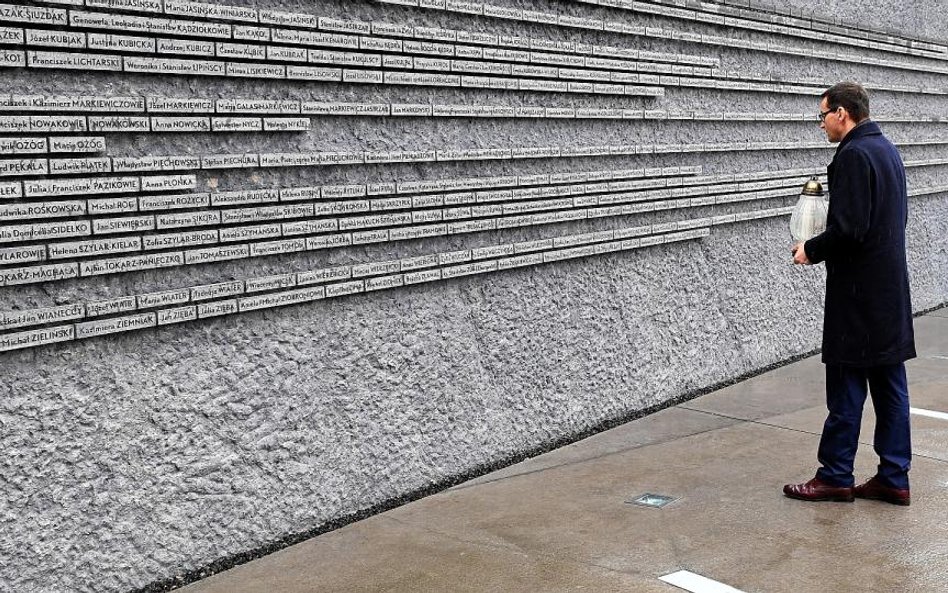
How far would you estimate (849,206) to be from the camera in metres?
4.45

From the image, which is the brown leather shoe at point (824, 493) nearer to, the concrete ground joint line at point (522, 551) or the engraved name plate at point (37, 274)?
the concrete ground joint line at point (522, 551)

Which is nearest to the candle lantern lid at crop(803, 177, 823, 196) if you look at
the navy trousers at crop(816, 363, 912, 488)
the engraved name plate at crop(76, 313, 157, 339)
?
the navy trousers at crop(816, 363, 912, 488)

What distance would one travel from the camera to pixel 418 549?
13.6 ft

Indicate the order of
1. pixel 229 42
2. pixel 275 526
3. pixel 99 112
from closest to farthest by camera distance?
pixel 99 112 < pixel 229 42 < pixel 275 526

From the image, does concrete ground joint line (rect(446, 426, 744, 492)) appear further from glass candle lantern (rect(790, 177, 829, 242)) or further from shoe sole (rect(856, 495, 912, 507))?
glass candle lantern (rect(790, 177, 829, 242))

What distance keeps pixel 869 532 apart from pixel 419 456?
1.95 meters

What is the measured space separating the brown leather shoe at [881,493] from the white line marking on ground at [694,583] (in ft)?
4.06

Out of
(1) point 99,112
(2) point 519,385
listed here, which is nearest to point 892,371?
(2) point 519,385

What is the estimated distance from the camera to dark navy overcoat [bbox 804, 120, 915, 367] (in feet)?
14.6

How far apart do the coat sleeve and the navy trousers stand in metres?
0.55

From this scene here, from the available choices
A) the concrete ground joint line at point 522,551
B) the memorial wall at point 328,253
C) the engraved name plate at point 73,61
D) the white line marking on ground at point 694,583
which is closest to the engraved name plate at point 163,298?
the memorial wall at point 328,253

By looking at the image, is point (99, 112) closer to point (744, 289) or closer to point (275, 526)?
point (275, 526)

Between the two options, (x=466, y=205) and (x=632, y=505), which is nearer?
(x=632, y=505)

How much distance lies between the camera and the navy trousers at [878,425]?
4.57 metres
